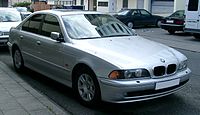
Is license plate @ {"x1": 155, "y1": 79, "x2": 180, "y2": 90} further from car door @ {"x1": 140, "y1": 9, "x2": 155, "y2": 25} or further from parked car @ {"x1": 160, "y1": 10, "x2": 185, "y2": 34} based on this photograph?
car door @ {"x1": 140, "y1": 9, "x2": 155, "y2": 25}

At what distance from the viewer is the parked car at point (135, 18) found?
22.5 meters

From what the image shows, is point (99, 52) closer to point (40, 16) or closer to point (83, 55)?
point (83, 55)

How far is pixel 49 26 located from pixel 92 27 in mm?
981

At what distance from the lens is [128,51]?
5039 mm

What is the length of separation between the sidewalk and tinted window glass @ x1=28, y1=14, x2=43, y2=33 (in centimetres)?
121

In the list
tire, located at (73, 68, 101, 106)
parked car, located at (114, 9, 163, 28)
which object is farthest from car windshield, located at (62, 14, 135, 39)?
parked car, located at (114, 9, 163, 28)

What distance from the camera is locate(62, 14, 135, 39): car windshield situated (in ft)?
19.0

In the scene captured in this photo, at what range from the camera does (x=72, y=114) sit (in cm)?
485

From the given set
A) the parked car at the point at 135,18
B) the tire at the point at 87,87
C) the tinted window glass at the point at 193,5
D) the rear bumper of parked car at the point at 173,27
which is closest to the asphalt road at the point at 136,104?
the tire at the point at 87,87

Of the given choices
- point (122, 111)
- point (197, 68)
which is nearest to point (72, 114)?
point (122, 111)

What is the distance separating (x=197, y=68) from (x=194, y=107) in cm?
345

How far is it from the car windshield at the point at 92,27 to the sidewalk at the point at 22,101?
4.17 feet

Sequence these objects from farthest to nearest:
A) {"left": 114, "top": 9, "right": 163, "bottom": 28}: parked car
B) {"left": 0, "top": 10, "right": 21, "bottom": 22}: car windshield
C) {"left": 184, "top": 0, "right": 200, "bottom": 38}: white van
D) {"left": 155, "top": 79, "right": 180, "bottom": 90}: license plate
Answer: {"left": 114, "top": 9, "right": 163, "bottom": 28}: parked car
{"left": 184, "top": 0, "right": 200, "bottom": 38}: white van
{"left": 0, "top": 10, "right": 21, "bottom": 22}: car windshield
{"left": 155, "top": 79, "right": 180, "bottom": 90}: license plate

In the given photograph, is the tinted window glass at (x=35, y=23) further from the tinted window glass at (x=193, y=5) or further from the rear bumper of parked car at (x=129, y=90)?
the tinted window glass at (x=193, y=5)
